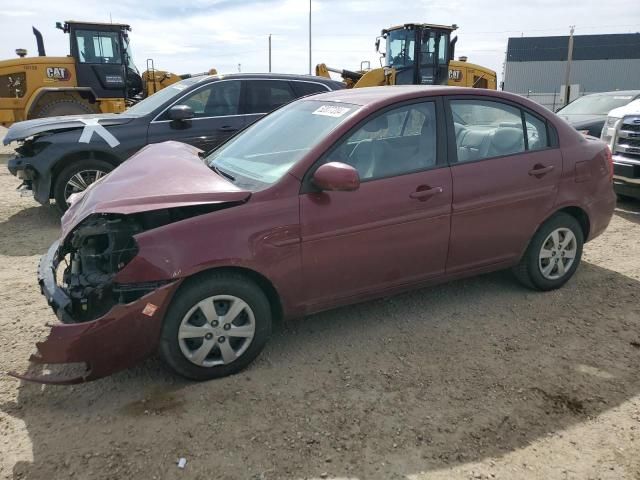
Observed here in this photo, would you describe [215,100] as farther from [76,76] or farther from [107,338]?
[76,76]

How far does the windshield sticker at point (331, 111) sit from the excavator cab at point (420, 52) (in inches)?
402

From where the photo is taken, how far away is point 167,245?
2.81 meters

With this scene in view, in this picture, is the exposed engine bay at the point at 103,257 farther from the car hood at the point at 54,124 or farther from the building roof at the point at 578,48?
the building roof at the point at 578,48

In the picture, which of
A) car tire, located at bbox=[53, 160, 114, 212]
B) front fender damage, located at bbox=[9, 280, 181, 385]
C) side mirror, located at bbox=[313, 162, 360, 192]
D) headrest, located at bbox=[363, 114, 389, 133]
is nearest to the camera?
front fender damage, located at bbox=[9, 280, 181, 385]

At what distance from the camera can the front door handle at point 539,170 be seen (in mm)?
3957

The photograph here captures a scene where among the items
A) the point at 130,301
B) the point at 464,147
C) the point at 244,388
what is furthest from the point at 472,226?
the point at 130,301

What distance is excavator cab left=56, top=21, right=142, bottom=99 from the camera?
12094 millimetres

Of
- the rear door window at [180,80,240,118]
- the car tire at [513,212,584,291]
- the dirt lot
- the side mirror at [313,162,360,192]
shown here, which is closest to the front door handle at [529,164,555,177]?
→ the car tire at [513,212,584,291]

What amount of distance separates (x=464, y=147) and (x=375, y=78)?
9870 millimetres

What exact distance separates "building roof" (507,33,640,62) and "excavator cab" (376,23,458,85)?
44.2 meters

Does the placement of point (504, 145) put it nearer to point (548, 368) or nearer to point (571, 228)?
point (571, 228)

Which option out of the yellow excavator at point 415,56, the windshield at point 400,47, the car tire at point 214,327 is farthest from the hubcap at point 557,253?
the windshield at point 400,47

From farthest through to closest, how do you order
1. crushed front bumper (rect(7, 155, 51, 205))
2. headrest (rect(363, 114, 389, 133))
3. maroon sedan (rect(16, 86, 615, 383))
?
crushed front bumper (rect(7, 155, 51, 205))
headrest (rect(363, 114, 389, 133))
maroon sedan (rect(16, 86, 615, 383))

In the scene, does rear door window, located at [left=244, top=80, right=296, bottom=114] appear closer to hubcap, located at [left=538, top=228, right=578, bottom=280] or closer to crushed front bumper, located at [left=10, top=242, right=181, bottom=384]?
hubcap, located at [left=538, top=228, right=578, bottom=280]
